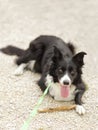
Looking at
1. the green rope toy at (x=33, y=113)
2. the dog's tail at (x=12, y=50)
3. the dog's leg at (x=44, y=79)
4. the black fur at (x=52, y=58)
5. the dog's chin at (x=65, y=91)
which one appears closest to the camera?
the green rope toy at (x=33, y=113)

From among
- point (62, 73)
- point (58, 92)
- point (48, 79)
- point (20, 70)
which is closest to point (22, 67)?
point (20, 70)

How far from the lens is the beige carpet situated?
15.6 ft

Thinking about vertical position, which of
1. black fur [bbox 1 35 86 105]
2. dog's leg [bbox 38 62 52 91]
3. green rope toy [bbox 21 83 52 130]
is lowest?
green rope toy [bbox 21 83 52 130]

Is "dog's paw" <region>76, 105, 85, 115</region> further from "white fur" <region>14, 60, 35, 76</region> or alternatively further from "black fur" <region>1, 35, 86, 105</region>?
"white fur" <region>14, 60, 35, 76</region>

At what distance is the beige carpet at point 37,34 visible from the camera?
474 cm

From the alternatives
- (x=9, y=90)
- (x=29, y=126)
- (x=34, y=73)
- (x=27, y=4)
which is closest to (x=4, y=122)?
(x=29, y=126)

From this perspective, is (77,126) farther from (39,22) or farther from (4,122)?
(39,22)

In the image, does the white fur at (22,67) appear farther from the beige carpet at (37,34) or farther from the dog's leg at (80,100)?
the dog's leg at (80,100)

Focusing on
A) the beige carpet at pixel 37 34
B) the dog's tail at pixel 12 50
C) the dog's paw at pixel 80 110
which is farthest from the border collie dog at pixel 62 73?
the dog's tail at pixel 12 50

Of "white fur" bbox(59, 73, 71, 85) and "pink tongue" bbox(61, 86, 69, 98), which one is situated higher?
"white fur" bbox(59, 73, 71, 85)

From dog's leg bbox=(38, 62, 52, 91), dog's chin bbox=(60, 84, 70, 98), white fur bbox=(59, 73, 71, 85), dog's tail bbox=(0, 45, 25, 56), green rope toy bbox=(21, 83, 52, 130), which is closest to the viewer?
green rope toy bbox=(21, 83, 52, 130)

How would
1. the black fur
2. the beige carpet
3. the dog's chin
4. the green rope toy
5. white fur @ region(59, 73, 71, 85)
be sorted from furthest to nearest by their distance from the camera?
the dog's chin, the black fur, white fur @ region(59, 73, 71, 85), the beige carpet, the green rope toy

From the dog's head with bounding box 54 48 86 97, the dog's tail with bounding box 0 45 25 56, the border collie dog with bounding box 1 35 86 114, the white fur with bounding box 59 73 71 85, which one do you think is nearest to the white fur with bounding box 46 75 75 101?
the border collie dog with bounding box 1 35 86 114

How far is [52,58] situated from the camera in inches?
203
